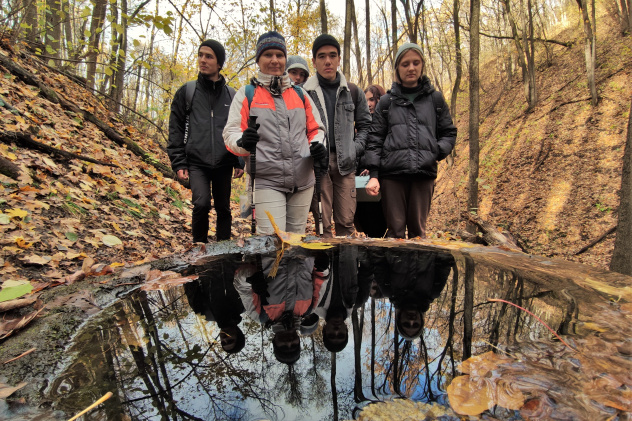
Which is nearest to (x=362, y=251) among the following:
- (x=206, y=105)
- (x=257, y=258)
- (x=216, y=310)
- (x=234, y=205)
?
(x=257, y=258)

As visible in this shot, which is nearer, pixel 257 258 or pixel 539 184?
pixel 257 258

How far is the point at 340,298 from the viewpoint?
1710mm

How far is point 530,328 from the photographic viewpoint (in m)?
1.30

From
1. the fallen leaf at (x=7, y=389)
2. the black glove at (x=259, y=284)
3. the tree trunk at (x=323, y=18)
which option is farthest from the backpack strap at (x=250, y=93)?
the tree trunk at (x=323, y=18)

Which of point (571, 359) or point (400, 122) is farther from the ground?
point (400, 122)

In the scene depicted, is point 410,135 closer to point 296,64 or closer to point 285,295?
point 296,64

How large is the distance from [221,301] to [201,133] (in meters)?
2.35

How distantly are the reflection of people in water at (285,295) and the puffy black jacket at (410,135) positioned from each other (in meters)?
1.44

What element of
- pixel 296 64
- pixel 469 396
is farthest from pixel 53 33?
pixel 469 396

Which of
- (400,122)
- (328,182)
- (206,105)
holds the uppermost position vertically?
(206,105)

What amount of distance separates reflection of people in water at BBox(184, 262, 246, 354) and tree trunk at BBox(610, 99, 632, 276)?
350 centimetres

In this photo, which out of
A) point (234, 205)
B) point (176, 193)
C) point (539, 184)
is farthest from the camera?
point (539, 184)

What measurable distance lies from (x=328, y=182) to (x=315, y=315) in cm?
231

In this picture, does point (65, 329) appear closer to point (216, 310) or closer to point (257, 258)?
point (216, 310)
